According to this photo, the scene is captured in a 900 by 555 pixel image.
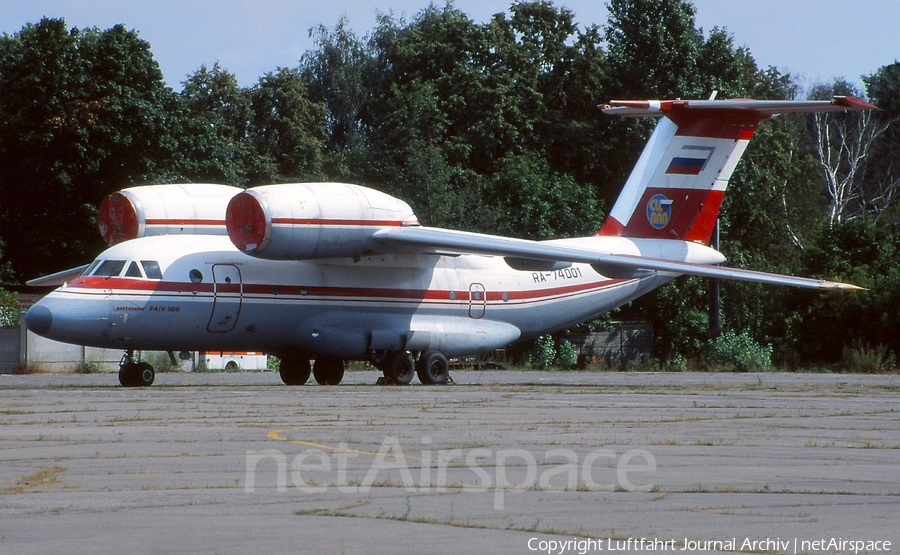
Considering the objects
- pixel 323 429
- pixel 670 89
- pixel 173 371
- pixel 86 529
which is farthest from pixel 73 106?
pixel 86 529

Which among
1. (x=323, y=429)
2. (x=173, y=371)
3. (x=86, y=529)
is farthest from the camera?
(x=173, y=371)

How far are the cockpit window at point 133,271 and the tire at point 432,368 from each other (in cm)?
628

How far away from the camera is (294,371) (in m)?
26.0

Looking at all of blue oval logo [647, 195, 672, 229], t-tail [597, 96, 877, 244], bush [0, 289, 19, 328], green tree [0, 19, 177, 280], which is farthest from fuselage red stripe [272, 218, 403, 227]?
green tree [0, 19, 177, 280]

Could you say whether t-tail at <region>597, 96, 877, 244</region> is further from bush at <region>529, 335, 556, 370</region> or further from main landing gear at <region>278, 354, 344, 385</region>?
bush at <region>529, 335, 556, 370</region>

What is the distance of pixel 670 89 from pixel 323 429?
4313 cm

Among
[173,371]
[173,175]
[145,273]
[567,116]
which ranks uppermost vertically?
[567,116]

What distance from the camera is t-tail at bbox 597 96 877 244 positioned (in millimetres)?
28969

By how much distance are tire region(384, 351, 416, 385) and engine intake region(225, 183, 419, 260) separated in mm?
2747

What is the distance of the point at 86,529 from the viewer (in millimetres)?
6539

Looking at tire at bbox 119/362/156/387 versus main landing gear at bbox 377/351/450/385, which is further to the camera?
main landing gear at bbox 377/351/450/385

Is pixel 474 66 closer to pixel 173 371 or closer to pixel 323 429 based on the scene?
pixel 173 371

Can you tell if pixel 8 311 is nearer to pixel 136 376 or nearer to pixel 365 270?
pixel 136 376

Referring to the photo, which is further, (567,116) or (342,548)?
(567,116)
